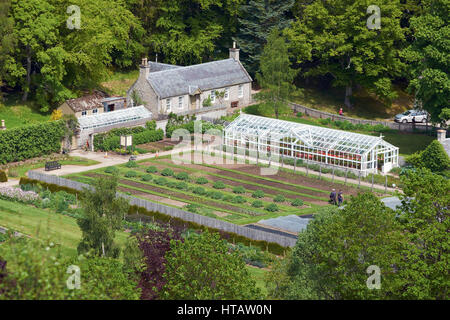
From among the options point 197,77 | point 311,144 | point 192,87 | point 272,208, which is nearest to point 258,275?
point 272,208

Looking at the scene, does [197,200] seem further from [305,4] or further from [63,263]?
[305,4]

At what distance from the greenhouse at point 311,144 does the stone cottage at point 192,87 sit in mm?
9436

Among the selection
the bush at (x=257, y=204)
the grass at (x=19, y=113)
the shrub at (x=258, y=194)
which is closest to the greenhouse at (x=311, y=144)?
the shrub at (x=258, y=194)

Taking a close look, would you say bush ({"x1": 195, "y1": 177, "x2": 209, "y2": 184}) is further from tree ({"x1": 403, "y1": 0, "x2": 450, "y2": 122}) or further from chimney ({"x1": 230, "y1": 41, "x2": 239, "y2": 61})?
chimney ({"x1": 230, "y1": 41, "x2": 239, "y2": 61})

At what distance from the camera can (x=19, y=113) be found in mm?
76250

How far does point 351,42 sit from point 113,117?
27471mm

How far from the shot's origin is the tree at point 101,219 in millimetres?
38594

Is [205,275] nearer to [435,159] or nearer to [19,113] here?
[435,159]

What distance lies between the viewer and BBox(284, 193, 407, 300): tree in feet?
109

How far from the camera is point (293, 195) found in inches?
2346

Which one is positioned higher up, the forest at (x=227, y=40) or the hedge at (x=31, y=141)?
the forest at (x=227, y=40)

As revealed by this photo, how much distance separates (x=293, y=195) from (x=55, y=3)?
3256cm

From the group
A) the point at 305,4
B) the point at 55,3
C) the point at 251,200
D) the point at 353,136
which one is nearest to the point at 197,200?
the point at 251,200

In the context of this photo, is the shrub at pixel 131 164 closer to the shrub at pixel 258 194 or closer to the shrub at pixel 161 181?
the shrub at pixel 161 181
